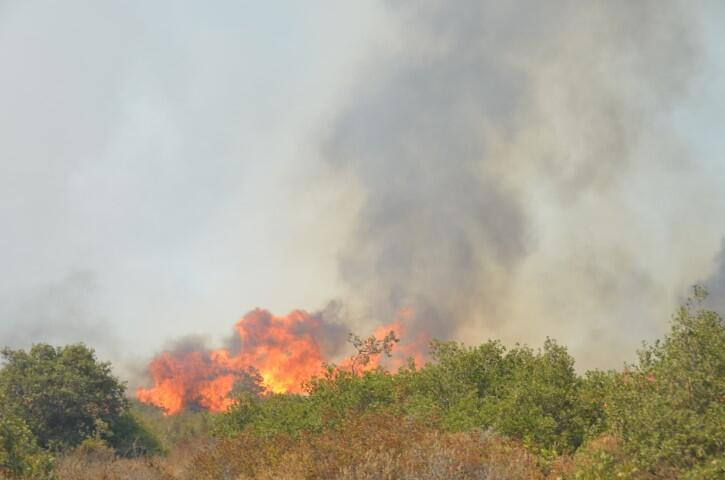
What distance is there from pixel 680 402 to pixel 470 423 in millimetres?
10280

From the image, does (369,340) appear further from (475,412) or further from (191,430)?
(475,412)

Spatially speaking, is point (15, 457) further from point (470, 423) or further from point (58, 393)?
point (58, 393)

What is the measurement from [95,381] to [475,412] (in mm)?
34808

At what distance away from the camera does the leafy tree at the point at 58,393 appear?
1715 inches

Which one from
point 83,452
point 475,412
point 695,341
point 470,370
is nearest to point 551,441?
point 475,412

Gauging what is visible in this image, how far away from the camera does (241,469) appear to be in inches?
862

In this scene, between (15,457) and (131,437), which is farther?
(131,437)

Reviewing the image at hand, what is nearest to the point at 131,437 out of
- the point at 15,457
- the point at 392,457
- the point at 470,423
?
the point at 15,457

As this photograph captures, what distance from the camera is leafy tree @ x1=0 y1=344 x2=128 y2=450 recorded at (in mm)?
43562

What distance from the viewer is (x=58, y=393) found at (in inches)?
1722

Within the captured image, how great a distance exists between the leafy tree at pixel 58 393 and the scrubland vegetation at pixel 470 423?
0.15m

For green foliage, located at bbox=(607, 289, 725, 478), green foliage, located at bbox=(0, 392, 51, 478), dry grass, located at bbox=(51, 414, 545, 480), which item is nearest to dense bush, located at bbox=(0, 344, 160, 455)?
green foliage, located at bbox=(0, 392, 51, 478)

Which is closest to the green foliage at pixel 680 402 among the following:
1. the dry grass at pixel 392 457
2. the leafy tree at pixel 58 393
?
the dry grass at pixel 392 457

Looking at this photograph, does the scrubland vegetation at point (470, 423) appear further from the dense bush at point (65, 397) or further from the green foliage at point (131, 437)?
the green foliage at point (131, 437)
